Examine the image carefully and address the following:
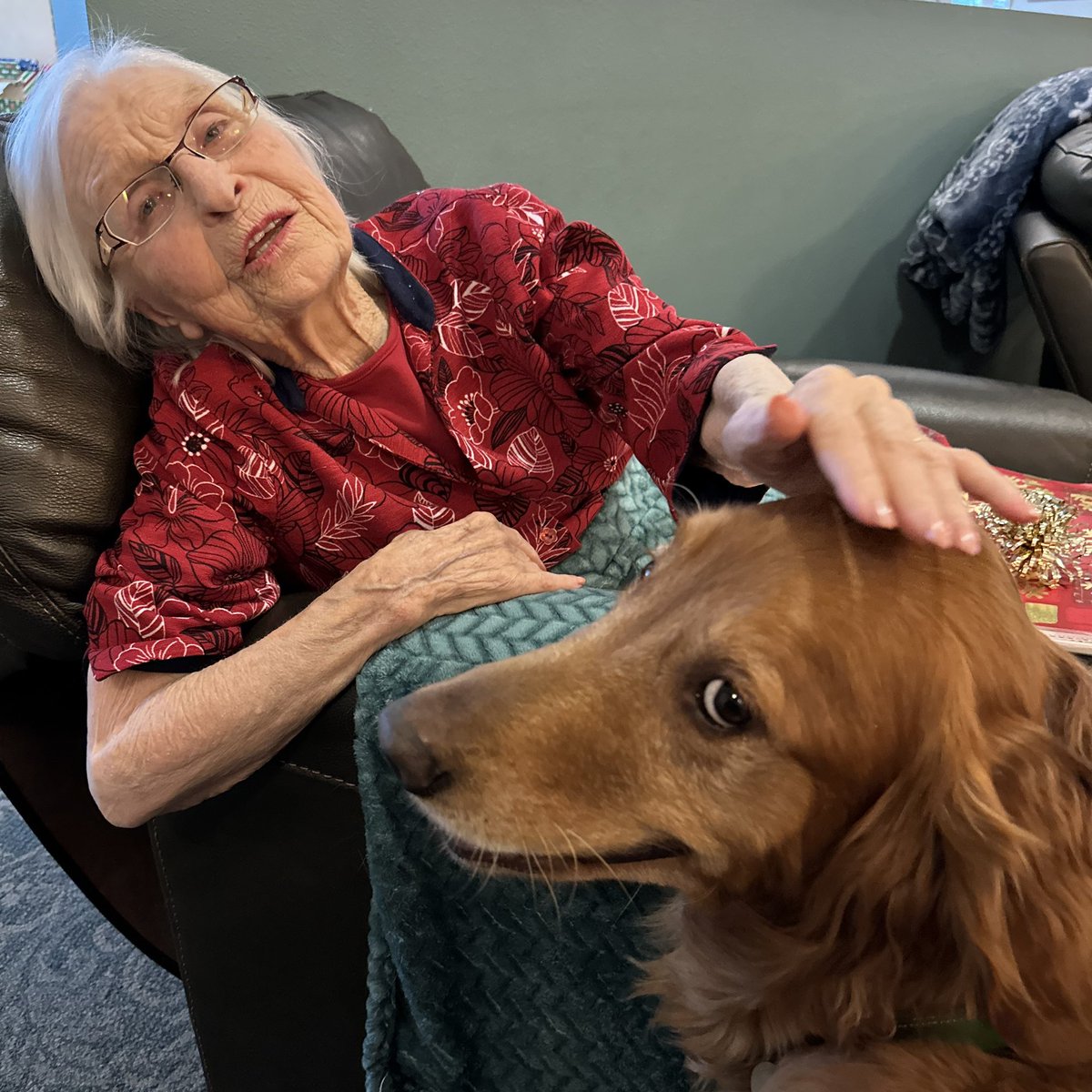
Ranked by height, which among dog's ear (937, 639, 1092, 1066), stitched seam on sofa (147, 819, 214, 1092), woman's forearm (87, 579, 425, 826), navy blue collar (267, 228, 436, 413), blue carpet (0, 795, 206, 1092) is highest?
navy blue collar (267, 228, 436, 413)

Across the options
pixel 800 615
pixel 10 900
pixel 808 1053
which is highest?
pixel 800 615

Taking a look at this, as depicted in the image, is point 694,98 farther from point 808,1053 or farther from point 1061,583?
point 808,1053

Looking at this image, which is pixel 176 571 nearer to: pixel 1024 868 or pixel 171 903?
pixel 171 903

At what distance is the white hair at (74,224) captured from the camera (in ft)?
3.87

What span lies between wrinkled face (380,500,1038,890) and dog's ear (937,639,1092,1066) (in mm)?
58

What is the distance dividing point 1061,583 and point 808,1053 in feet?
2.99

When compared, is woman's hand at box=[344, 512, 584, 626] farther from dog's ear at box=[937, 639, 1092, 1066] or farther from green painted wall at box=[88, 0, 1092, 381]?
green painted wall at box=[88, 0, 1092, 381]

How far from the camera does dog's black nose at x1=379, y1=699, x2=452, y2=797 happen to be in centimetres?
81

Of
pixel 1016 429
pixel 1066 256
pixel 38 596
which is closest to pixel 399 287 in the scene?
pixel 38 596

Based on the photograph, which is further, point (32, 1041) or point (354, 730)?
point (32, 1041)

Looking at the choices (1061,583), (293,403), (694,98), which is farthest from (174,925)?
(694,98)

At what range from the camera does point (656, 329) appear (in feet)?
4.05

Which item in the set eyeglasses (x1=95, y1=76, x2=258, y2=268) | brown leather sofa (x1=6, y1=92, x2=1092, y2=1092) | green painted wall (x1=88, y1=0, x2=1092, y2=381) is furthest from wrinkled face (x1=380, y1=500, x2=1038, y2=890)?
green painted wall (x1=88, y1=0, x2=1092, y2=381)

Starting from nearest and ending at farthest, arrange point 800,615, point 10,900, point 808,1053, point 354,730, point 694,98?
1. point 800,615
2. point 808,1053
3. point 354,730
4. point 10,900
5. point 694,98
